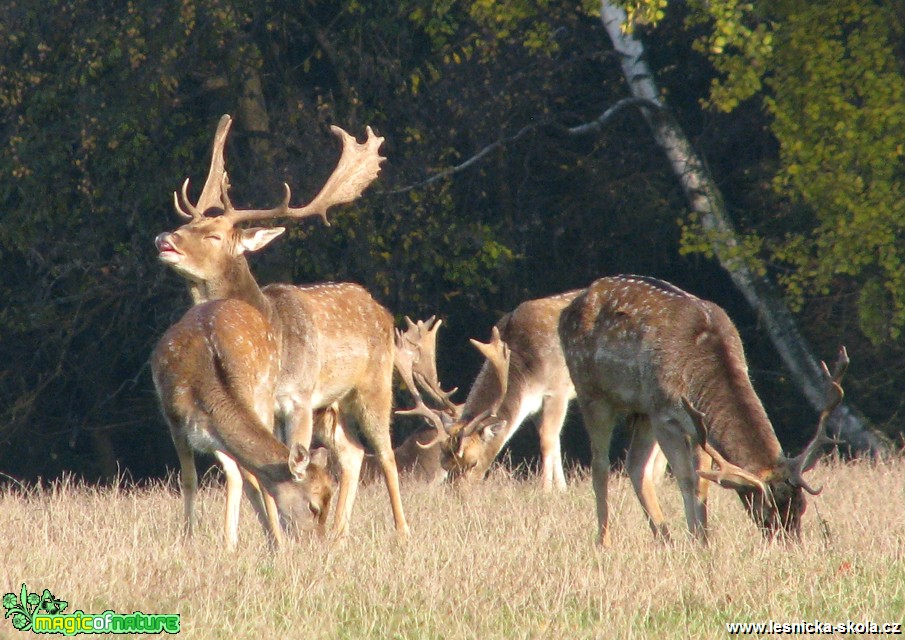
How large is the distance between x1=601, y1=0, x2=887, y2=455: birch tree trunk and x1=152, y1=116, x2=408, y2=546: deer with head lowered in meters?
3.94

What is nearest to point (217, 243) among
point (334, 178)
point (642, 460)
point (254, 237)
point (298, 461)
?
point (254, 237)

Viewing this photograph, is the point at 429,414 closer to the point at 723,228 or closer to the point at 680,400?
the point at 723,228

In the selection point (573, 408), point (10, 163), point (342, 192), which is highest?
point (10, 163)

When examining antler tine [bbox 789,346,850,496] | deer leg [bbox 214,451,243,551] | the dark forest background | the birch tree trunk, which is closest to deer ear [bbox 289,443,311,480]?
deer leg [bbox 214,451,243,551]

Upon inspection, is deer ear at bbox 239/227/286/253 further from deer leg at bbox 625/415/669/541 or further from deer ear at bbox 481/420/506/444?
deer ear at bbox 481/420/506/444

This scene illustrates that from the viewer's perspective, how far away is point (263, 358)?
24.8ft

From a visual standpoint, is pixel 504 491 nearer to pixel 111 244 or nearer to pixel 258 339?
pixel 258 339

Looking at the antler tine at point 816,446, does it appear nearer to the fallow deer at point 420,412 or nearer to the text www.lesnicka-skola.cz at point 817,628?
the text www.lesnicka-skola.cz at point 817,628

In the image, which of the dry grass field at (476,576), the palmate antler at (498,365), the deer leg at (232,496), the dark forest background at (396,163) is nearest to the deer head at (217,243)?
the deer leg at (232,496)

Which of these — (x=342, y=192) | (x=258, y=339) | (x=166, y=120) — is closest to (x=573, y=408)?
(x=166, y=120)

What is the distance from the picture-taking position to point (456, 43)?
13.7m

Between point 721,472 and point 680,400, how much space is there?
573 mm

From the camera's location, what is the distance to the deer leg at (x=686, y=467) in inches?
272

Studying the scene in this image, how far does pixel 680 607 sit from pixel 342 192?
4771 mm
